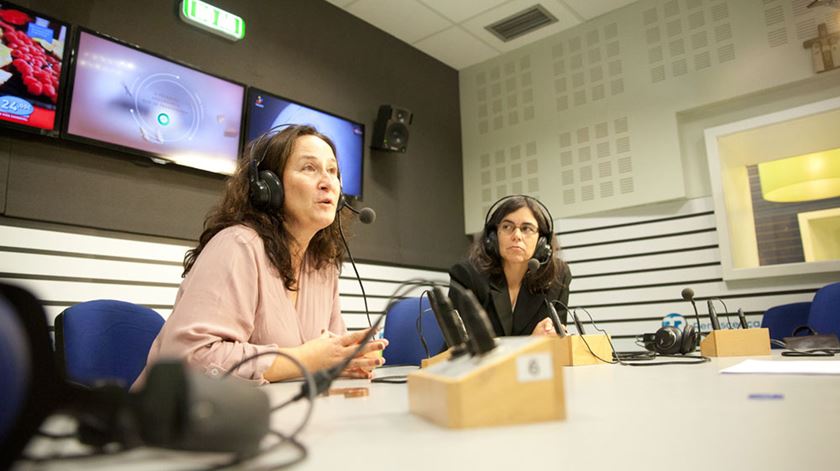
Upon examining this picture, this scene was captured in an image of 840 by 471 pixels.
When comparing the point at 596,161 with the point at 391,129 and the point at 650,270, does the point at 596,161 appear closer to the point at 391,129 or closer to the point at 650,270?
the point at 650,270

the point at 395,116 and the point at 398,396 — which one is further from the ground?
the point at 395,116

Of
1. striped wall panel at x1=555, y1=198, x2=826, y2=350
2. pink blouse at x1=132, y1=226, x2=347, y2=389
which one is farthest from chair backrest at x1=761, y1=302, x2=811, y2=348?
pink blouse at x1=132, y1=226, x2=347, y2=389

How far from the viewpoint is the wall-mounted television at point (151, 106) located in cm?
256

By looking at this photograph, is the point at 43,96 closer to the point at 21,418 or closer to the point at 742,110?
the point at 21,418

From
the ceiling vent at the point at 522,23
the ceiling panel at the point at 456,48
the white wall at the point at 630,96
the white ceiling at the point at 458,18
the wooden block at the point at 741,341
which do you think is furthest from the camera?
the ceiling panel at the point at 456,48

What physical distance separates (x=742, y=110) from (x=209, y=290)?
13.1 ft

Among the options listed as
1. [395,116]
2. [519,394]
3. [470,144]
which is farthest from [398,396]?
[470,144]

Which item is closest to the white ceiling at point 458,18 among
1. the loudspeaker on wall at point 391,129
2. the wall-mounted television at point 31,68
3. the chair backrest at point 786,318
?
the loudspeaker on wall at point 391,129

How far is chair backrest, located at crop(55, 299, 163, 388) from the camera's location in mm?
1588

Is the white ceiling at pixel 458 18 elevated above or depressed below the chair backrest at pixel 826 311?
above

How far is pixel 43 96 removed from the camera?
2.42 m

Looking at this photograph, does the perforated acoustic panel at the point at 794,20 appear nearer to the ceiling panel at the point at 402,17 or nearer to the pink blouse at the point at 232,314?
the ceiling panel at the point at 402,17

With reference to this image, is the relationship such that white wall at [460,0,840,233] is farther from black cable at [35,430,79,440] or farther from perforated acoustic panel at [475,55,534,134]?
black cable at [35,430,79,440]

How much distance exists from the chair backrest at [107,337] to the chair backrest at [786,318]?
10.7 ft
